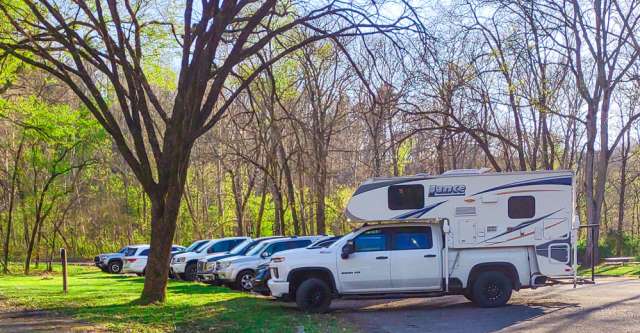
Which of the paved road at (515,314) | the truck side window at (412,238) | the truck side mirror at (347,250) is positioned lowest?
the paved road at (515,314)

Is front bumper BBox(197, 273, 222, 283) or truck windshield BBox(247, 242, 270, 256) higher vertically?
truck windshield BBox(247, 242, 270, 256)

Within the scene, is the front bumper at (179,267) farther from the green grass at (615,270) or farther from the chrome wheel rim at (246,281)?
the green grass at (615,270)

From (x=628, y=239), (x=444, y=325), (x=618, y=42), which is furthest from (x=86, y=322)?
(x=628, y=239)

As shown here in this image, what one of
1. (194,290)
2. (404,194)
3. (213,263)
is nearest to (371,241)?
(404,194)

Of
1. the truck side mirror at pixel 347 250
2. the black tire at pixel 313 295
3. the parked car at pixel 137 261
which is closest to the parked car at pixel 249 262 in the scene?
the black tire at pixel 313 295

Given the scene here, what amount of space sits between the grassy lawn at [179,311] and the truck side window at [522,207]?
14.6 feet

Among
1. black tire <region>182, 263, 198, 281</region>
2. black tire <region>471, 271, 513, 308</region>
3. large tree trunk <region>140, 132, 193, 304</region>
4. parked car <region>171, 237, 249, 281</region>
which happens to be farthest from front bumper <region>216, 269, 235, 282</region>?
black tire <region>471, 271, 513, 308</region>

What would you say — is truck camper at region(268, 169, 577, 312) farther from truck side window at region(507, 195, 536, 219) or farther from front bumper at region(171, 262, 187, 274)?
front bumper at region(171, 262, 187, 274)

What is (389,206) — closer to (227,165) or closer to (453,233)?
(453,233)

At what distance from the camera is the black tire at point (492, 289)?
49.2 ft

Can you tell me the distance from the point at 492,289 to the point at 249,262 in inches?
356

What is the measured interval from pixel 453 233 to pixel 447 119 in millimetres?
20212

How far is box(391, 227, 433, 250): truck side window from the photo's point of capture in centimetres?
→ 1507

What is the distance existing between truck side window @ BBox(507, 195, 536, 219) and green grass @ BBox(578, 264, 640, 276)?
1394cm
